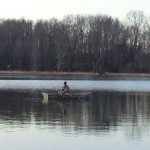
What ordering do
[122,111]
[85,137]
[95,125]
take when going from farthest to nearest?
[122,111] → [95,125] → [85,137]

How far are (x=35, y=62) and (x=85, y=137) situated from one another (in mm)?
86058

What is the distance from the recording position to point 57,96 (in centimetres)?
4138

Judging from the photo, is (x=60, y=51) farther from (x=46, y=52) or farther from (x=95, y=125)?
(x=95, y=125)

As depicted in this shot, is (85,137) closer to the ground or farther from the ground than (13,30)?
closer to the ground

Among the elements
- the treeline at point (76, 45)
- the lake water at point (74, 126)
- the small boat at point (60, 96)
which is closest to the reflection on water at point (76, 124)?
the lake water at point (74, 126)

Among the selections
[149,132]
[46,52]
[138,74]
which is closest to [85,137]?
[149,132]

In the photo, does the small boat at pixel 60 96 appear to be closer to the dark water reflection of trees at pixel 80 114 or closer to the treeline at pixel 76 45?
the dark water reflection of trees at pixel 80 114

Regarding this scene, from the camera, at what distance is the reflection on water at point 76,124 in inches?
799

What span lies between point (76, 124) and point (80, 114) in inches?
203

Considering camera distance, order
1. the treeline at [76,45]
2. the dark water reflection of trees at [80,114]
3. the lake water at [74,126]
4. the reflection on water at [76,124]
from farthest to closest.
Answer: the treeline at [76,45] → the dark water reflection of trees at [80,114] → the reflection on water at [76,124] → the lake water at [74,126]

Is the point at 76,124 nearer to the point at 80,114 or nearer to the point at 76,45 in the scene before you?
the point at 80,114

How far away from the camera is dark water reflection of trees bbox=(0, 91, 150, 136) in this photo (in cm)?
2554

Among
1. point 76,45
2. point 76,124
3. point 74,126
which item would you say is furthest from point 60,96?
point 76,45

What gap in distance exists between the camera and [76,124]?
83.8 feet
